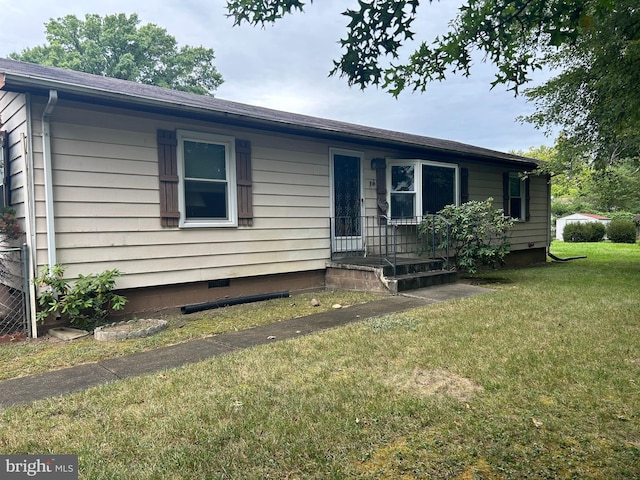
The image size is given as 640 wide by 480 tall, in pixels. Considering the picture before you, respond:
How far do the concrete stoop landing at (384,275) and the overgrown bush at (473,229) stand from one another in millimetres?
548

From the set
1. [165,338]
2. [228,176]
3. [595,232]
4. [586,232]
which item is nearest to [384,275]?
[228,176]

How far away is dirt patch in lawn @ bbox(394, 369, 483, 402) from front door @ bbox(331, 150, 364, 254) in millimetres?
4524

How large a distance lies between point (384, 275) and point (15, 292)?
4947 millimetres

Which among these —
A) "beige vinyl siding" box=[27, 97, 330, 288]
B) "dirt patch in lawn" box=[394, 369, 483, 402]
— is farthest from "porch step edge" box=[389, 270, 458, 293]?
"dirt patch in lawn" box=[394, 369, 483, 402]

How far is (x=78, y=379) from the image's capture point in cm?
300

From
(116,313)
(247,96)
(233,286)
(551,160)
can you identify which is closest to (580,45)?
(551,160)

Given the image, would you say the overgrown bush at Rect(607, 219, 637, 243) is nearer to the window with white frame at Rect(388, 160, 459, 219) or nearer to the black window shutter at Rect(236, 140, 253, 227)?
the window with white frame at Rect(388, 160, 459, 219)

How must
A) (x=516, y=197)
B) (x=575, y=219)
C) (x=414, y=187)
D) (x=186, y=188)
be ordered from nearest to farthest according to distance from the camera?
(x=186, y=188), (x=414, y=187), (x=516, y=197), (x=575, y=219)

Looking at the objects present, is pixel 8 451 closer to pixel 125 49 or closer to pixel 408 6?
pixel 408 6

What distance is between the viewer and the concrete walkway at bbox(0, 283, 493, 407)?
2.85 m

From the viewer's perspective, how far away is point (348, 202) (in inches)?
301

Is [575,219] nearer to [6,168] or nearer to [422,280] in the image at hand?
[422,280]

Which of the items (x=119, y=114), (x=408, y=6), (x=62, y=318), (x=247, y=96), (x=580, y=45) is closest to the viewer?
(x=408, y=6)

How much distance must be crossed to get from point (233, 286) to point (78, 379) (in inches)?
124
